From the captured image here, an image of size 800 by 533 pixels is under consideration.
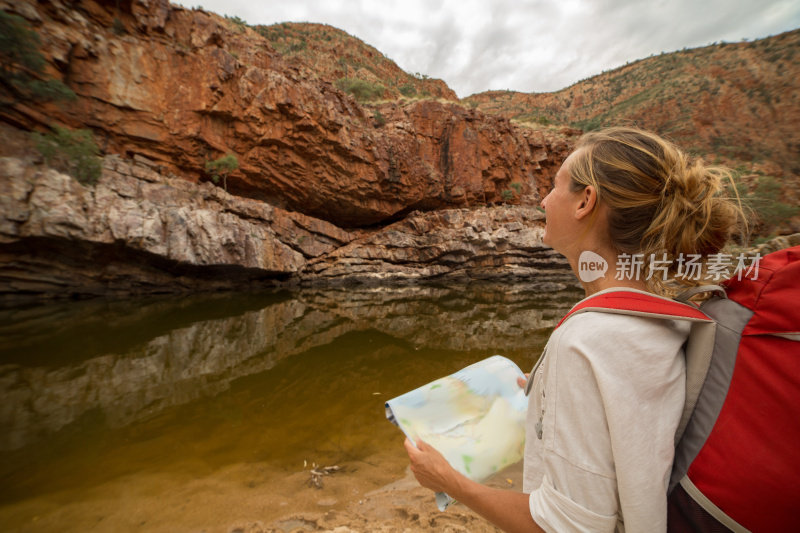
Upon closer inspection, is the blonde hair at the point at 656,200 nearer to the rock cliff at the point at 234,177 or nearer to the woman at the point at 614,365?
the woman at the point at 614,365

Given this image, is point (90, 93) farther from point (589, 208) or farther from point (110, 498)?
point (589, 208)

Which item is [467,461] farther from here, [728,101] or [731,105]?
[728,101]

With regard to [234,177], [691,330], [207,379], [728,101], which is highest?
[728,101]

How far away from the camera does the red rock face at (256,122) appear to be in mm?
11266

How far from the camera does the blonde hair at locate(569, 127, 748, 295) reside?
76 cm

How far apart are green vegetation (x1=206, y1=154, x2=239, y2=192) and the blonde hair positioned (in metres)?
15.8

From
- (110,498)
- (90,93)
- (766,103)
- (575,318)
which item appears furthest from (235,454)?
(766,103)

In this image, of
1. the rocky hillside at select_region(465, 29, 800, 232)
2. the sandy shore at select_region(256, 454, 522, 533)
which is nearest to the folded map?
the sandy shore at select_region(256, 454, 522, 533)

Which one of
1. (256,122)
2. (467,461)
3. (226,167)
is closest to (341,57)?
(256,122)

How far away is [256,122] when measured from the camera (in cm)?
1423

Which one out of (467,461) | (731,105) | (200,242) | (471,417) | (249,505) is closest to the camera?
(467,461)
